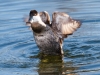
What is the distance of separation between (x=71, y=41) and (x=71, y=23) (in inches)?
47.4

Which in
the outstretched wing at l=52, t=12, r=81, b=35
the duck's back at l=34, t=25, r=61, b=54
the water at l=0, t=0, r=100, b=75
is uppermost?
the outstretched wing at l=52, t=12, r=81, b=35

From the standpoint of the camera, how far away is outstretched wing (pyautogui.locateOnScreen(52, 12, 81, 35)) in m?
9.60

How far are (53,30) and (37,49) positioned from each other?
2.92ft

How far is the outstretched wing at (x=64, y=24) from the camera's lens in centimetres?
960

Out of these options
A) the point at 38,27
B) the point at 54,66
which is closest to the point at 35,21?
the point at 38,27

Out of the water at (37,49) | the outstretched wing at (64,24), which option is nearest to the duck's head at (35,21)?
the outstretched wing at (64,24)

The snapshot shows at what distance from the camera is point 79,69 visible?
8.60 m

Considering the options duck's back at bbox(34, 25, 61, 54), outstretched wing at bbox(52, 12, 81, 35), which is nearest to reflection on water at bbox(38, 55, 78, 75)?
duck's back at bbox(34, 25, 61, 54)

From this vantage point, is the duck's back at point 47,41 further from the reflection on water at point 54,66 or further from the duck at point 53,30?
the reflection on water at point 54,66

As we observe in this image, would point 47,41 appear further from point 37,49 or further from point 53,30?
point 37,49

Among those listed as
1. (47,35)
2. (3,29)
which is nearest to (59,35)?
(47,35)

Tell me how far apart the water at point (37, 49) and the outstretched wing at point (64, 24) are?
1.72 feet

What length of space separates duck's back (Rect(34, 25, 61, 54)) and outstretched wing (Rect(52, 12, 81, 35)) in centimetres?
15

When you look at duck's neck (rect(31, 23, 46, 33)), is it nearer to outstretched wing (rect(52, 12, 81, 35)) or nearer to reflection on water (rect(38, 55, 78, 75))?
outstretched wing (rect(52, 12, 81, 35))
